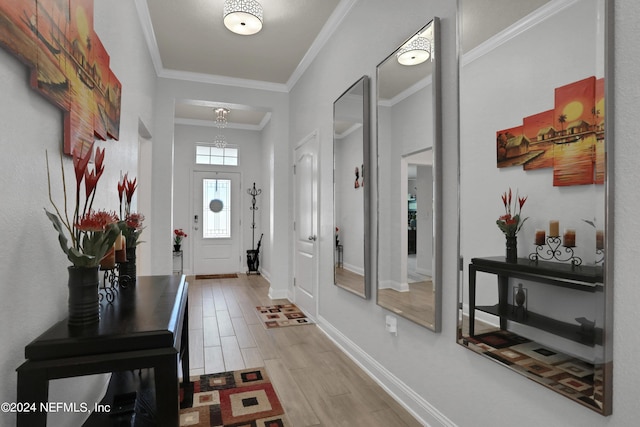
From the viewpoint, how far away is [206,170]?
282 inches

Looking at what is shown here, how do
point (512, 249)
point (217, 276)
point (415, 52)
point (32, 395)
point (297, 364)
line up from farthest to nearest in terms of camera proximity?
point (217, 276)
point (297, 364)
point (415, 52)
point (512, 249)
point (32, 395)

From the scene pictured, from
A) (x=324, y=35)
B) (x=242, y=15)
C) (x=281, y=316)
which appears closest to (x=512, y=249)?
(x=242, y=15)

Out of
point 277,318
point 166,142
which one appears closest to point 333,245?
point 277,318

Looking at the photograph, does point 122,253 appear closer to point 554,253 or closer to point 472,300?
point 472,300

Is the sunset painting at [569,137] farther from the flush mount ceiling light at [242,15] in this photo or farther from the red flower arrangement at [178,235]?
the red flower arrangement at [178,235]

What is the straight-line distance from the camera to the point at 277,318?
415cm

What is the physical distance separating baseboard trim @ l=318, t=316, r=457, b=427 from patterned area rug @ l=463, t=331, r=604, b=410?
56 cm

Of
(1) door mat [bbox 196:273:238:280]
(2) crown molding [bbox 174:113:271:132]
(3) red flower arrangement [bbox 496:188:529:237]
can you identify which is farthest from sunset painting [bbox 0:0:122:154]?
(1) door mat [bbox 196:273:238:280]

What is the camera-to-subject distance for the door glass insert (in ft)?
23.5

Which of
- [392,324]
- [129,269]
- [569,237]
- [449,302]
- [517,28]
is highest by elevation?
[517,28]

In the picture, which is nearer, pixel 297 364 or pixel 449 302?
pixel 449 302

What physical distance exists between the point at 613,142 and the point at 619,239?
12.5 inches

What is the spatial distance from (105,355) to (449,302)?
1.58 meters

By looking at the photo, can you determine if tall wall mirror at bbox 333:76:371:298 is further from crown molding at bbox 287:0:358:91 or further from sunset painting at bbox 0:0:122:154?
sunset painting at bbox 0:0:122:154
